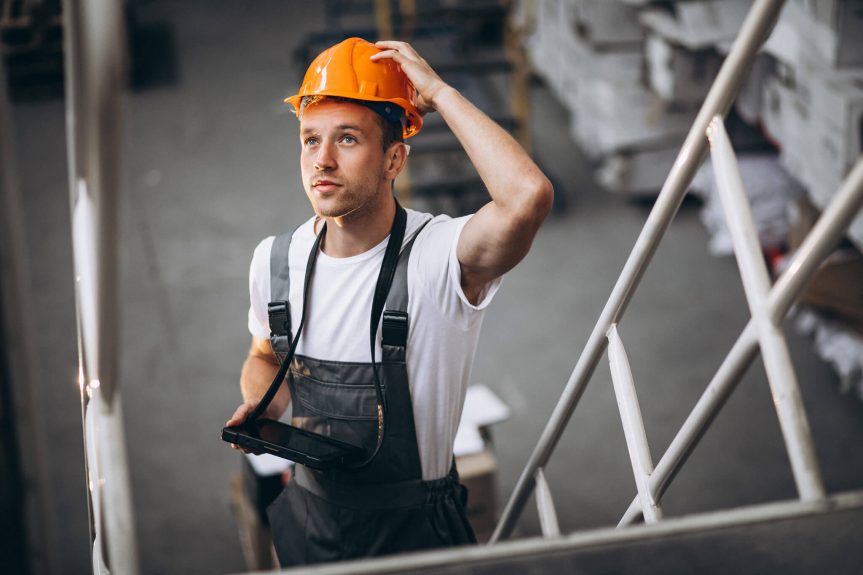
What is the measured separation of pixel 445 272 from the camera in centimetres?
212

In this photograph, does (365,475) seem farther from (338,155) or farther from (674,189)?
(674,189)

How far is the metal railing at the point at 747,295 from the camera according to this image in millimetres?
Answer: 1377

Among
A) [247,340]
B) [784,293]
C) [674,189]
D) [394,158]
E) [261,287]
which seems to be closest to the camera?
[784,293]

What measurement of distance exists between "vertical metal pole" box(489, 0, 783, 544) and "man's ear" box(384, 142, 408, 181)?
565 mm

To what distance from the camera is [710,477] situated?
16.2 ft

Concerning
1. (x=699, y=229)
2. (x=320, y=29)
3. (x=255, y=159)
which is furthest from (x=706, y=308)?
(x=320, y=29)

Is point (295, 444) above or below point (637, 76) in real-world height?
below

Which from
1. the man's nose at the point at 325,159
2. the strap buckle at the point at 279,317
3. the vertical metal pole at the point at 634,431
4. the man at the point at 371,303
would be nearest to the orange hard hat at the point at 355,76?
the man at the point at 371,303

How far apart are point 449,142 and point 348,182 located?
5.81m

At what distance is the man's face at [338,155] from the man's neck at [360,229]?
62 mm

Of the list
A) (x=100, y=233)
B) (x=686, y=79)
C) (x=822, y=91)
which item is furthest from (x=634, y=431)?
(x=686, y=79)

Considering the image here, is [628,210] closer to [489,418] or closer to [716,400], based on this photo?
[489,418]

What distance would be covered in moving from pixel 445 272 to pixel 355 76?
0.46 m

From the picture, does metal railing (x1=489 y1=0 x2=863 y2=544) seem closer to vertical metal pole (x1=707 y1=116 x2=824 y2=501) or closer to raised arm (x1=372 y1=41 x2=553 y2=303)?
vertical metal pole (x1=707 y1=116 x2=824 y2=501)
